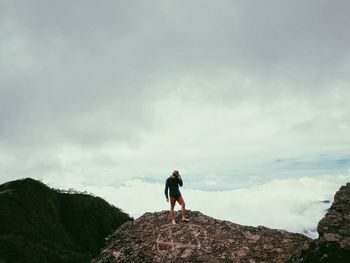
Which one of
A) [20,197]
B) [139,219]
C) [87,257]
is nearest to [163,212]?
[139,219]

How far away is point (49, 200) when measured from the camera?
68938mm

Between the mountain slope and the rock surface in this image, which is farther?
the mountain slope

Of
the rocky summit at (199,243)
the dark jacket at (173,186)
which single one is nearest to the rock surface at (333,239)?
the rocky summit at (199,243)

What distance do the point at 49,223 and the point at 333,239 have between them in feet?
175

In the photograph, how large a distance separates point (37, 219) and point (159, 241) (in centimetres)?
4056

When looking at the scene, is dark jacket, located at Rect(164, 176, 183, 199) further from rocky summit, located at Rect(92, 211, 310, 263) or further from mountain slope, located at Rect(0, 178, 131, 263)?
mountain slope, located at Rect(0, 178, 131, 263)

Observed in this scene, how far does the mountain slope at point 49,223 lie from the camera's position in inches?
1975

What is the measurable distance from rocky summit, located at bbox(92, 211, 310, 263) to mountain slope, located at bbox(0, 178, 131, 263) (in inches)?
968

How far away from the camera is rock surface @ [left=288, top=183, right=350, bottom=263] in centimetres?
1805

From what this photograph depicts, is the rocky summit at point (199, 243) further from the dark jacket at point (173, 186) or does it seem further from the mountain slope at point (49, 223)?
the mountain slope at point (49, 223)

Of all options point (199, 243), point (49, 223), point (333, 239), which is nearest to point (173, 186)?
point (199, 243)

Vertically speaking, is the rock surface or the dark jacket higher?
the dark jacket

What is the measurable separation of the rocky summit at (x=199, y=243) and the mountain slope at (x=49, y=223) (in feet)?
80.7

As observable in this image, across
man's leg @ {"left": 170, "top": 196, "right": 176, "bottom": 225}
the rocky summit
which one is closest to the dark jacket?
man's leg @ {"left": 170, "top": 196, "right": 176, "bottom": 225}
